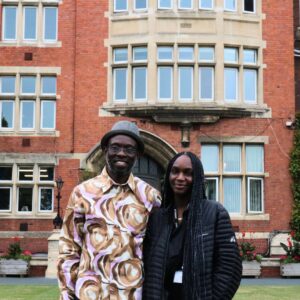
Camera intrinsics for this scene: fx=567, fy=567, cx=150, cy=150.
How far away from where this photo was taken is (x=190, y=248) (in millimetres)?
2797

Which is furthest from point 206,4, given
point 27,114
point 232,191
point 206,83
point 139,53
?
point 27,114

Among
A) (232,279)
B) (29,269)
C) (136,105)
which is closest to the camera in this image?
(232,279)

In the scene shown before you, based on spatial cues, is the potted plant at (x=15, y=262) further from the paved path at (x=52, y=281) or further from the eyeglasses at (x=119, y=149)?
the eyeglasses at (x=119, y=149)

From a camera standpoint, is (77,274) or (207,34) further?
(207,34)

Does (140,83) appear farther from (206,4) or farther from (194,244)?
(194,244)

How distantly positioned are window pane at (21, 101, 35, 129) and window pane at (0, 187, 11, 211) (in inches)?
75.9

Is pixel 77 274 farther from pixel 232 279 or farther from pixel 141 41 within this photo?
pixel 141 41

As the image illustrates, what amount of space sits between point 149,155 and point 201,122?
1838 millimetres

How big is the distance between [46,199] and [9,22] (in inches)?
218

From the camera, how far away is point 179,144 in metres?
16.5

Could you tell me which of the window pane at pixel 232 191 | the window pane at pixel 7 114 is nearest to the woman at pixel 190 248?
the window pane at pixel 232 191

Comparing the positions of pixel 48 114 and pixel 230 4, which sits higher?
pixel 230 4

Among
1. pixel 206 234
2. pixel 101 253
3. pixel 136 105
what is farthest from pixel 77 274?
pixel 136 105

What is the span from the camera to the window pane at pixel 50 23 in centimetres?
1720
